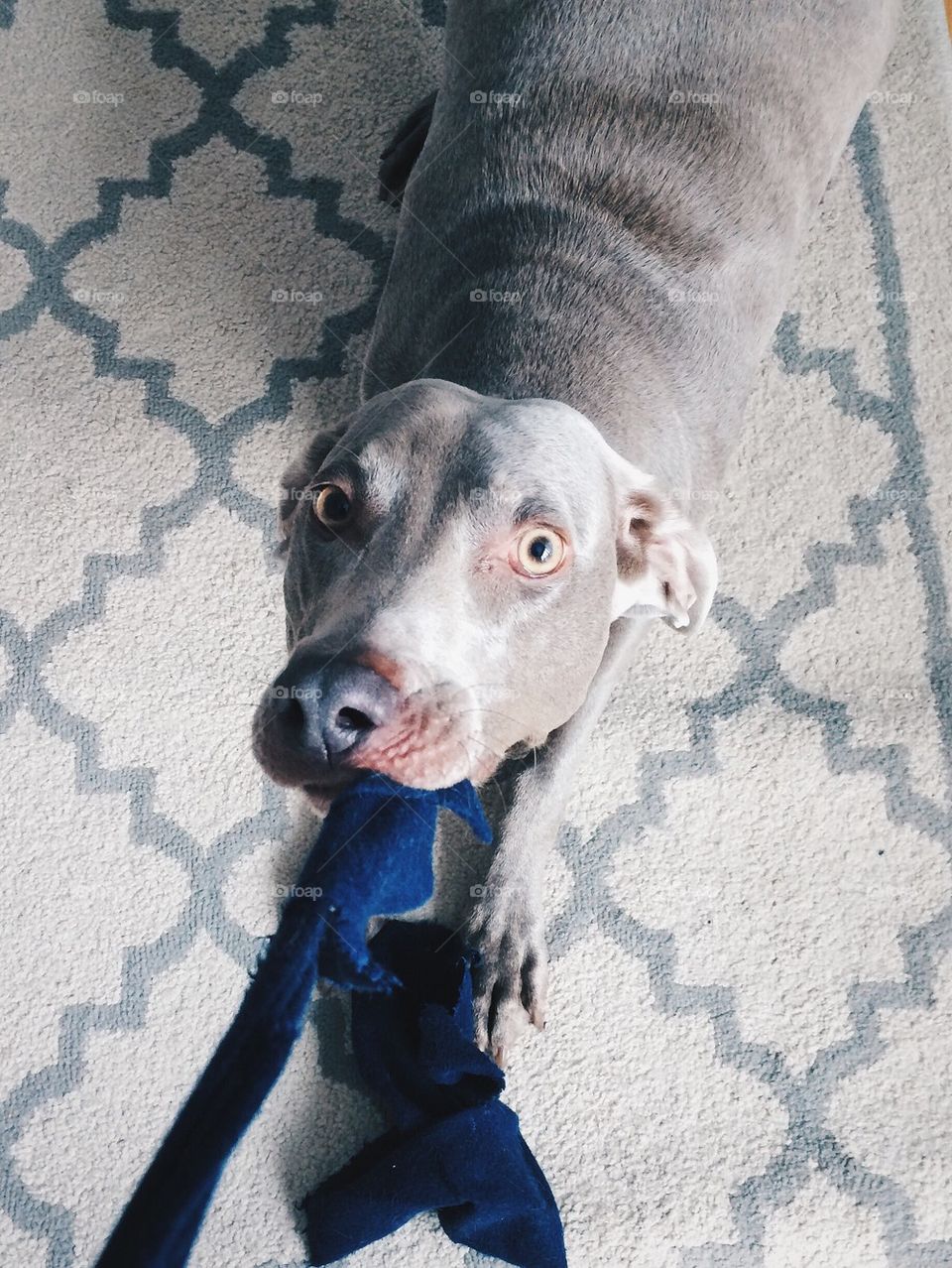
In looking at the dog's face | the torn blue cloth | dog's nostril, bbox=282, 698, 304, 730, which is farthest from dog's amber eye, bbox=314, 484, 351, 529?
the torn blue cloth

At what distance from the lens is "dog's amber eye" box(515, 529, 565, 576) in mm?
1179

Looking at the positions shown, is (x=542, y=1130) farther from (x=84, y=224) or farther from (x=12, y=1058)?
(x=84, y=224)

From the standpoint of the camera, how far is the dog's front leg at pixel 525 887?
1544 millimetres

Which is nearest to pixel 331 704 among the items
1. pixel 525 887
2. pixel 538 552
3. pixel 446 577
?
pixel 446 577

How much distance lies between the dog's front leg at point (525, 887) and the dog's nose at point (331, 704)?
591 millimetres

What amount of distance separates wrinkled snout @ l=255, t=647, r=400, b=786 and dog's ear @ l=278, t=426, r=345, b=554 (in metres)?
0.35

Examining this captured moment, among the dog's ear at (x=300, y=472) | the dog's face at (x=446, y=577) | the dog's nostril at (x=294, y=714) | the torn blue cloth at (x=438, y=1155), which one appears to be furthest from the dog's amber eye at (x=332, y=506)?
the torn blue cloth at (x=438, y=1155)

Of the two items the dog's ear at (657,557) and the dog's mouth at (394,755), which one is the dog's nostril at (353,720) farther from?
the dog's ear at (657,557)

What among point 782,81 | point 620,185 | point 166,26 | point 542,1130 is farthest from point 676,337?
point 166,26

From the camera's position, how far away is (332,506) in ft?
4.00

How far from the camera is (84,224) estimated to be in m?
2.02

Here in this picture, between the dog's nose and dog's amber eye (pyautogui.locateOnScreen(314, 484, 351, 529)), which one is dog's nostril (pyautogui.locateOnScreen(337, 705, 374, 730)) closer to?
the dog's nose

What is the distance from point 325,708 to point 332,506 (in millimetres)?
301

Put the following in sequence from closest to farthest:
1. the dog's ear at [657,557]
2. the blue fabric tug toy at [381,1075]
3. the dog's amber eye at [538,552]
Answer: the blue fabric tug toy at [381,1075]
the dog's amber eye at [538,552]
the dog's ear at [657,557]
